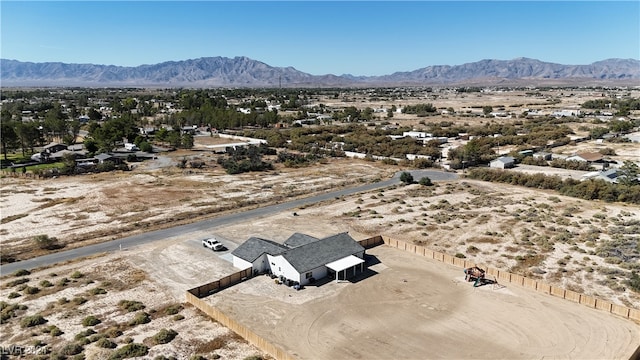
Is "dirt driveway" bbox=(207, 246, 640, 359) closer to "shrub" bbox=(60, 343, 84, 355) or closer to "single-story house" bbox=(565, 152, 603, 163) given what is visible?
"shrub" bbox=(60, 343, 84, 355)

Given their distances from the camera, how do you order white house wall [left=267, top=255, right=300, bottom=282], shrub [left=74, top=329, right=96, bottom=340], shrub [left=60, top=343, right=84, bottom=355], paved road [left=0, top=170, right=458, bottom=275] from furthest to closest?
paved road [left=0, top=170, right=458, bottom=275]
white house wall [left=267, top=255, right=300, bottom=282]
shrub [left=74, top=329, right=96, bottom=340]
shrub [left=60, top=343, right=84, bottom=355]

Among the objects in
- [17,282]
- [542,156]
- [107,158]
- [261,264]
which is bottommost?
[17,282]

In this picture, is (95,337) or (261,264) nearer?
(95,337)

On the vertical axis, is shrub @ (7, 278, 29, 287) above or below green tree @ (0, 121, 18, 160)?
below

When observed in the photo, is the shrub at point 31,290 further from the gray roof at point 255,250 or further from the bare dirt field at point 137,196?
the gray roof at point 255,250

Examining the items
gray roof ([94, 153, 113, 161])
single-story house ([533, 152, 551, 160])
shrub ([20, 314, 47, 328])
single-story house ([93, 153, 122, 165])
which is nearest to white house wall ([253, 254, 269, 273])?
shrub ([20, 314, 47, 328])

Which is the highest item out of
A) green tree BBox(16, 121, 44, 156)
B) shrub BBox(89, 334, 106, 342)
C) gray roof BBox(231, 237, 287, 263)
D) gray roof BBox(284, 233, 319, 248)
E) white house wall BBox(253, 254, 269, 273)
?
green tree BBox(16, 121, 44, 156)

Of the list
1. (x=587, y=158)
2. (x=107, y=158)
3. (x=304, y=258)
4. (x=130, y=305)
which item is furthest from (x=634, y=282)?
(x=107, y=158)

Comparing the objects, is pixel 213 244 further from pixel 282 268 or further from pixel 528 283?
pixel 528 283
